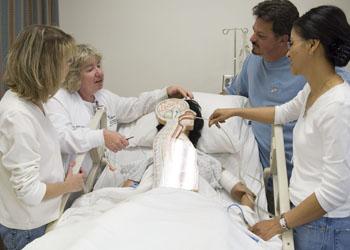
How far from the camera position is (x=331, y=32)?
137 cm

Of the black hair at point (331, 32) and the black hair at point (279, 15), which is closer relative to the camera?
the black hair at point (331, 32)

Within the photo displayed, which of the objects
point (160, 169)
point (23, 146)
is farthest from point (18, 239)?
point (160, 169)

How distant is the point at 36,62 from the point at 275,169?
115 centimetres

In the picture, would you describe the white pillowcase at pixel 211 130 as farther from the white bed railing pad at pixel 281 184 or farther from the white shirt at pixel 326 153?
the white shirt at pixel 326 153

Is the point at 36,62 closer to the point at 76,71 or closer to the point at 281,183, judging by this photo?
the point at 76,71

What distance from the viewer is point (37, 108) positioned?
1.40 meters

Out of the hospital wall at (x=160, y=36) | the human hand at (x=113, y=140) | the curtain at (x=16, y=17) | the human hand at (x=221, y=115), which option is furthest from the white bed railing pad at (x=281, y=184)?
the curtain at (x=16, y=17)

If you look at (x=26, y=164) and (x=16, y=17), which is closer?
(x=26, y=164)

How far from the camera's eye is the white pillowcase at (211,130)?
2137 mm

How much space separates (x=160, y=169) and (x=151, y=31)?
146 cm

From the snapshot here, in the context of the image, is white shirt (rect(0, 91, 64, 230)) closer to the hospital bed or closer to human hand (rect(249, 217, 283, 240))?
the hospital bed

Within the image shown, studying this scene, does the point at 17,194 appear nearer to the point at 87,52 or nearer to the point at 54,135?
the point at 54,135

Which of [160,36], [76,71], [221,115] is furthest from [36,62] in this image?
[160,36]

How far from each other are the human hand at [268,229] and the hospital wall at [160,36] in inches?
64.8
